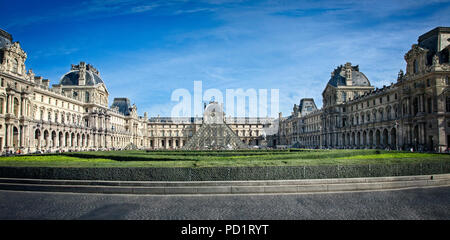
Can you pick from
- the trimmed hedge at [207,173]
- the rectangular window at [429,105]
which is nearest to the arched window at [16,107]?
the trimmed hedge at [207,173]

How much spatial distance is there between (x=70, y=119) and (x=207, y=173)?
5861cm

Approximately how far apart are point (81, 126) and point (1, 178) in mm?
50515

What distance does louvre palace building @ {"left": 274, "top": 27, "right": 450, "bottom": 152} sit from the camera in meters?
37.2

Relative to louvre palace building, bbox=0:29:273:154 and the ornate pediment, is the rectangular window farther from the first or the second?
louvre palace building, bbox=0:29:273:154

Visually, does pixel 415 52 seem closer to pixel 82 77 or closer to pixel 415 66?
pixel 415 66

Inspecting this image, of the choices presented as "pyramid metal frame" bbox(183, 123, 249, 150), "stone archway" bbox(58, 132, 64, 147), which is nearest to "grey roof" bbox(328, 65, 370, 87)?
"pyramid metal frame" bbox(183, 123, 249, 150)

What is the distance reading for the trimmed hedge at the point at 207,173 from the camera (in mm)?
11422

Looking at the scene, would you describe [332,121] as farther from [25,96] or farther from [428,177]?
[25,96]

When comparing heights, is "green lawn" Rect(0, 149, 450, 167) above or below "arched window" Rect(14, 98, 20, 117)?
below

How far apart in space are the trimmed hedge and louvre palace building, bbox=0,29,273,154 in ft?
101

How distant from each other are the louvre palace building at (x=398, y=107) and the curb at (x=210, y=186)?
1320 inches

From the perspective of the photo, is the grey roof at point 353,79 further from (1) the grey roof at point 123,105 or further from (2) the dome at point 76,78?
(1) the grey roof at point 123,105

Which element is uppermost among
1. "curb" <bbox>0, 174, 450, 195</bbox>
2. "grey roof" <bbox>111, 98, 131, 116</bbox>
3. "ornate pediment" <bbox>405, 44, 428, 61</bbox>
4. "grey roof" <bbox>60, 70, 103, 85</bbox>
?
"grey roof" <bbox>60, 70, 103, 85</bbox>
